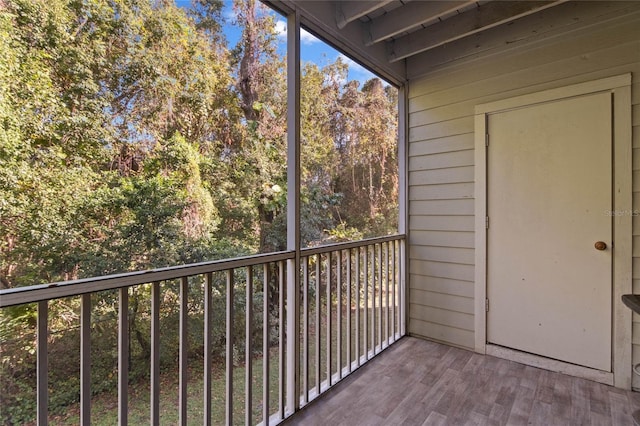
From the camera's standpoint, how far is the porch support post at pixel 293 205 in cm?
185

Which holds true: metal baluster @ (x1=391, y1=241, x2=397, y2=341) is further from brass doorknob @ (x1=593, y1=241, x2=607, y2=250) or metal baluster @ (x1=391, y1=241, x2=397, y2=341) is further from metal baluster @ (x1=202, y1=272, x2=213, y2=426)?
metal baluster @ (x1=202, y1=272, x2=213, y2=426)

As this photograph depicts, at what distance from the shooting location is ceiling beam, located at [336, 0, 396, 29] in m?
2.08

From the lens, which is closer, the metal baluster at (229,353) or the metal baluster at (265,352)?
the metal baluster at (229,353)

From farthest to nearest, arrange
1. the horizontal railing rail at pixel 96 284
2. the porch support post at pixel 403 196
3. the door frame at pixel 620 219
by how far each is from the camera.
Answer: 1. the porch support post at pixel 403 196
2. the door frame at pixel 620 219
3. the horizontal railing rail at pixel 96 284

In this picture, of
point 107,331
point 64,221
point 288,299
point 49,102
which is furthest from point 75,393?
point 49,102

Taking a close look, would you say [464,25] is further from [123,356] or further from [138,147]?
[123,356]

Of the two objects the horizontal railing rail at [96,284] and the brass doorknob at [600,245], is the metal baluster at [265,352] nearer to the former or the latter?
the horizontal railing rail at [96,284]

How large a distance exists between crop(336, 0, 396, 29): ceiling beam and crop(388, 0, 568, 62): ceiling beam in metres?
A: 0.68

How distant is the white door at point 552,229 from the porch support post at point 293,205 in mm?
1745

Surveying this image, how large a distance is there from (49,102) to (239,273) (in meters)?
2.02

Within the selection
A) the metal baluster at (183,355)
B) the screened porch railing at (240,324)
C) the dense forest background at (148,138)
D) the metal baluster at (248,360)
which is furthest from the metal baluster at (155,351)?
the dense forest background at (148,138)

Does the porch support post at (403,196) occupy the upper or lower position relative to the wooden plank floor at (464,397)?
upper

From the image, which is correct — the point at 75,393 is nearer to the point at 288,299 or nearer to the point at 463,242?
the point at 288,299

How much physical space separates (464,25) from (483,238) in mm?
1738
